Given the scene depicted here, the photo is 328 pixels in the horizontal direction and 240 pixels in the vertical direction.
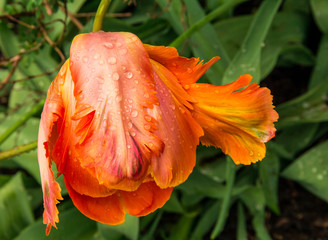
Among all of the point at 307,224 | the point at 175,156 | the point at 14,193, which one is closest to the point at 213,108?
the point at 175,156

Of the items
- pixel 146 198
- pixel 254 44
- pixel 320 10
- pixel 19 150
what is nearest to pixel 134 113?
pixel 146 198

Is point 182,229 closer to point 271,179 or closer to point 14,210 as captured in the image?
Result: point 271,179

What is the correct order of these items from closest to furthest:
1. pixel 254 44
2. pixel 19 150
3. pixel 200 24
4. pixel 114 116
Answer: pixel 114 116, pixel 19 150, pixel 200 24, pixel 254 44

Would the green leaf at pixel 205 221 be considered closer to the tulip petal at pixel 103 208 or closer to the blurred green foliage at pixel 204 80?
the blurred green foliage at pixel 204 80

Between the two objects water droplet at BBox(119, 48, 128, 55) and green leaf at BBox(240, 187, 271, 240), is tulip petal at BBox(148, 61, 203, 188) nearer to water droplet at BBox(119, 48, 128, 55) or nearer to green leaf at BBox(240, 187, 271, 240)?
water droplet at BBox(119, 48, 128, 55)

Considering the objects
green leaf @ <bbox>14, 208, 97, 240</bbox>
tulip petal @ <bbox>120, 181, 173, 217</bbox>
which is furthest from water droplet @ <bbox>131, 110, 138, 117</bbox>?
green leaf @ <bbox>14, 208, 97, 240</bbox>

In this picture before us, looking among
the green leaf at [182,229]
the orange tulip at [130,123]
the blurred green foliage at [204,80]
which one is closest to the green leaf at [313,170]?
the blurred green foliage at [204,80]
